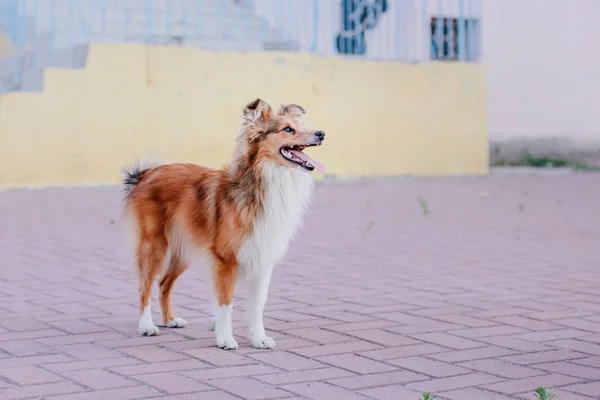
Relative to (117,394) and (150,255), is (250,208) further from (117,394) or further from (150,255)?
(117,394)

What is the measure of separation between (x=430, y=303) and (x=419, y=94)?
8.89m

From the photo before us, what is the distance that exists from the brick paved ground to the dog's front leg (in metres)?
0.06

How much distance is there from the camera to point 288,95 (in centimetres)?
1338

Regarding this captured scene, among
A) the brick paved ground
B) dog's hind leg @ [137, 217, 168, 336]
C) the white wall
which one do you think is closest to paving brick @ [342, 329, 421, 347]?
the brick paved ground

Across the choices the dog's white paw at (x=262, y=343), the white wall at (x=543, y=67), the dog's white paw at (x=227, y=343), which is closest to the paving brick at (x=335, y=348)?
the dog's white paw at (x=262, y=343)

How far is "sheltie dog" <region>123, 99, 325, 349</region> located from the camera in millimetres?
4648

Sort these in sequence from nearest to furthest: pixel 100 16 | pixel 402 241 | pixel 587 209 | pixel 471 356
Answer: pixel 471 356, pixel 402 241, pixel 587 209, pixel 100 16

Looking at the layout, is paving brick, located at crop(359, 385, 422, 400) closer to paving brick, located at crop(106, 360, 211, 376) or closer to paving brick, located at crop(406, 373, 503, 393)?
paving brick, located at crop(406, 373, 503, 393)

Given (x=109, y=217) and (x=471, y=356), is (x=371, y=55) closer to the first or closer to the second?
(x=109, y=217)

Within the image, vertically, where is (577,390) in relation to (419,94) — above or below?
below

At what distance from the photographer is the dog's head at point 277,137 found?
15.0ft

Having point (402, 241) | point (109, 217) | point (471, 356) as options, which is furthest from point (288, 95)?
point (471, 356)

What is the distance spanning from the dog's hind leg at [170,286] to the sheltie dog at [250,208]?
191mm

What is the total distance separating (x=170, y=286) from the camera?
17.6ft
